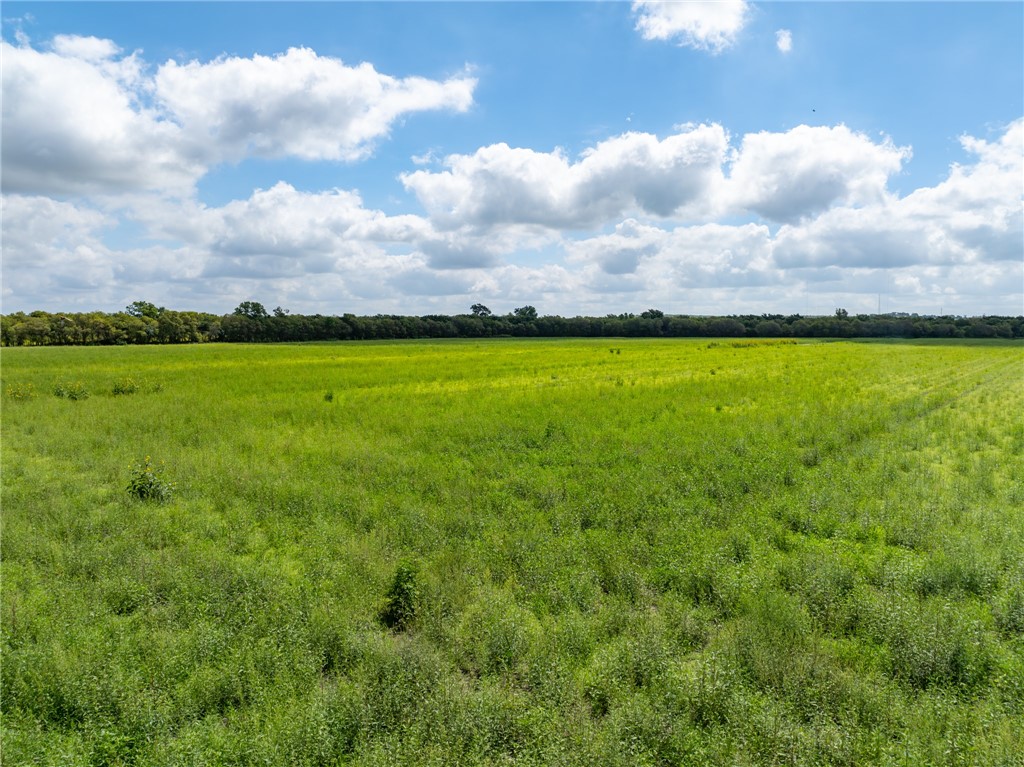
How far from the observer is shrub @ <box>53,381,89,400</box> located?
1101 inches

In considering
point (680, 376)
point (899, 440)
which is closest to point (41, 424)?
point (899, 440)

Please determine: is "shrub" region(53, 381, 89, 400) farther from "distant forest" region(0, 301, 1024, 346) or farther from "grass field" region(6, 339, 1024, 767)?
"distant forest" region(0, 301, 1024, 346)

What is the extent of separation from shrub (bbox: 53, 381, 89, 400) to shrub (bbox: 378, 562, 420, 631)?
28259 millimetres

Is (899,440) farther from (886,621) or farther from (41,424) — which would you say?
(41,424)

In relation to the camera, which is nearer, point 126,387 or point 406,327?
point 126,387

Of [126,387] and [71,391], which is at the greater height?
[126,387]

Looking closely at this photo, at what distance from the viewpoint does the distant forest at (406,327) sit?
Result: 3939 inches

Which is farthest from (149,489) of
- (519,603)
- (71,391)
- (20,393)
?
(71,391)

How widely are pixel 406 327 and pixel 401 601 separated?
12616 centimetres

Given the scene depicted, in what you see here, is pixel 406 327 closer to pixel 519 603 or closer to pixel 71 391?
pixel 71 391

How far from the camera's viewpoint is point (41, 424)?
2012cm

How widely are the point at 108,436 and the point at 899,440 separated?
80.1ft

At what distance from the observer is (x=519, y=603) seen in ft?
23.5

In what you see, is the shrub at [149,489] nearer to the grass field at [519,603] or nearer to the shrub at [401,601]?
the grass field at [519,603]
